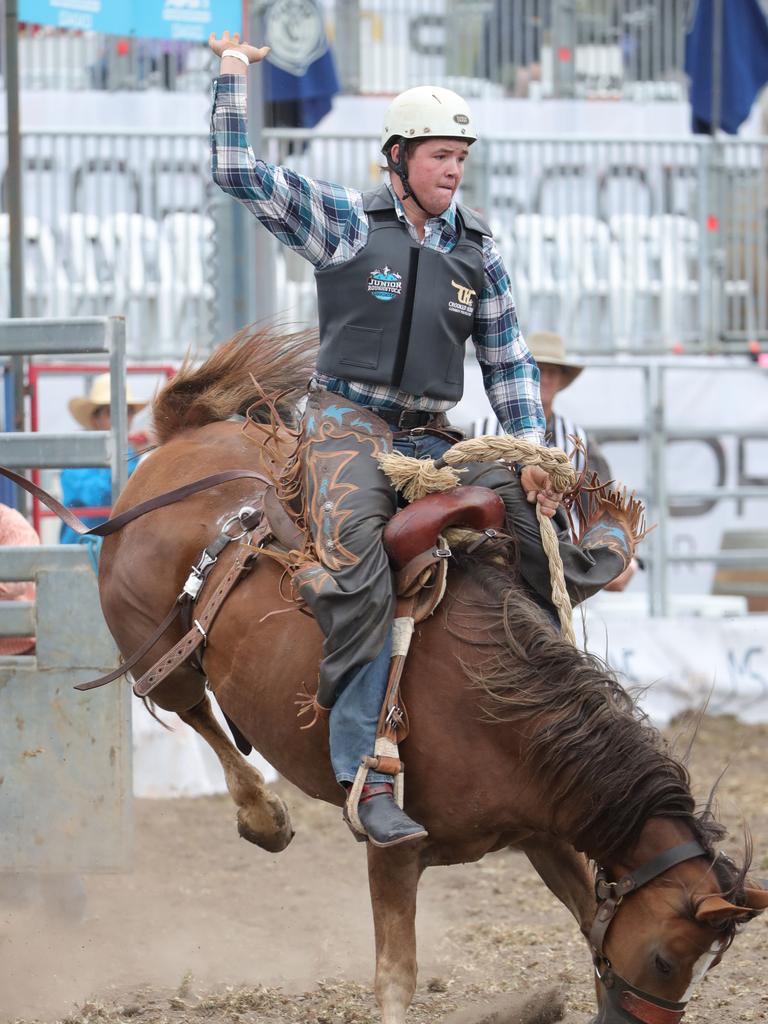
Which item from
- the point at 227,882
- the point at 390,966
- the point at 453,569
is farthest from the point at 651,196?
the point at 390,966

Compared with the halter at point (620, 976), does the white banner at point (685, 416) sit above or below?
above

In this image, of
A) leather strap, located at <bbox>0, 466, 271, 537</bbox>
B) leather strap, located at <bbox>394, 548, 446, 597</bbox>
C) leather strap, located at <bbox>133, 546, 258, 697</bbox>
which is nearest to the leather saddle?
leather strap, located at <bbox>394, 548, 446, 597</bbox>

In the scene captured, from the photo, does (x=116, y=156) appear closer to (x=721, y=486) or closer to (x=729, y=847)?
(x=721, y=486)

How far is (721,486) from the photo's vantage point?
9273 mm

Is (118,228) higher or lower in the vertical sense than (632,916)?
higher

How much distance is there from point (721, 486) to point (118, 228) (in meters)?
4.52

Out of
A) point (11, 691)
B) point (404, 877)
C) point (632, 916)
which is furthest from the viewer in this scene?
point (11, 691)

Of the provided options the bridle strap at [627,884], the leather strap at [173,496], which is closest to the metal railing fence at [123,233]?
the leather strap at [173,496]

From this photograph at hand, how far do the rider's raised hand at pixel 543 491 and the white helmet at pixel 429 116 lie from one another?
3.06ft

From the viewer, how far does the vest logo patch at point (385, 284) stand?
12.1ft

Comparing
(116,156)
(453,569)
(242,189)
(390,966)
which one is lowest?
(390,966)

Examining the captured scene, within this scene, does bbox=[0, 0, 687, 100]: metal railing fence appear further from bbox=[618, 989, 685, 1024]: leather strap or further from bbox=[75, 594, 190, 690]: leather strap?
bbox=[618, 989, 685, 1024]: leather strap

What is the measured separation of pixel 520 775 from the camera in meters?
3.42

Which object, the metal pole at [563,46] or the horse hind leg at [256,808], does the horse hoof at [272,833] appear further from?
the metal pole at [563,46]
